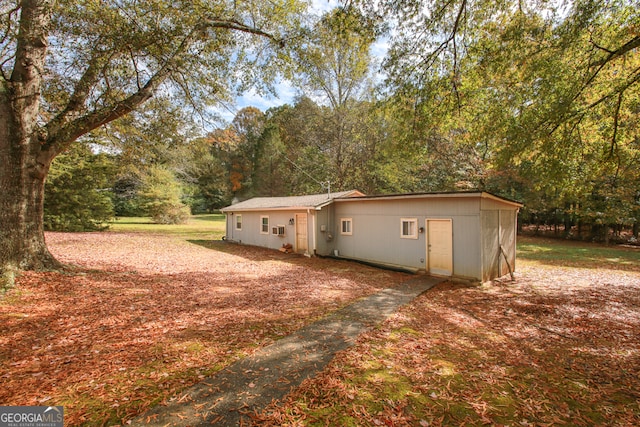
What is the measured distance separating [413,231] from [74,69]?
33.9ft

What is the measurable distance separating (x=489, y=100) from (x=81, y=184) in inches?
888

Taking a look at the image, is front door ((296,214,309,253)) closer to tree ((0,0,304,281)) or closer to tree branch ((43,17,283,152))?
tree ((0,0,304,281))

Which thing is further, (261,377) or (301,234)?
(301,234)

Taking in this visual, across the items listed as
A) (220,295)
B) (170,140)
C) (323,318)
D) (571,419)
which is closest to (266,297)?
(220,295)

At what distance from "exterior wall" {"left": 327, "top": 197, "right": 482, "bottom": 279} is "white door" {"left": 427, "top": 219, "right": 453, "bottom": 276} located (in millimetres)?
131

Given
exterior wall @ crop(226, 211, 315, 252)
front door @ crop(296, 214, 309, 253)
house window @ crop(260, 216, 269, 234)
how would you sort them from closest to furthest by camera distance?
front door @ crop(296, 214, 309, 253) < exterior wall @ crop(226, 211, 315, 252) < house window @ crop(260, 216, 269, 234)

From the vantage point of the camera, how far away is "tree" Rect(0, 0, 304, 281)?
5816 mm

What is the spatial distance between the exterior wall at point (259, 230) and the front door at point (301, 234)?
0.20 metres

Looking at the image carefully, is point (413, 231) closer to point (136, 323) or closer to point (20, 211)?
point (136, 323)

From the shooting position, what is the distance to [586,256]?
48.2 ft

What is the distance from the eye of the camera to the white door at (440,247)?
31.0ft

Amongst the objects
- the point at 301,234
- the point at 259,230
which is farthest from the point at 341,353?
the point at 259,230

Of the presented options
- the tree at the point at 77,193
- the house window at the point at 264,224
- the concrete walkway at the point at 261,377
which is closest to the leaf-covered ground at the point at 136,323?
the concrete walkway at the point at 261,377

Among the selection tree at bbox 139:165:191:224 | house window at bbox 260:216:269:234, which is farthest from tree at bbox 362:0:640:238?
tree at bbox 139:165:191:224
